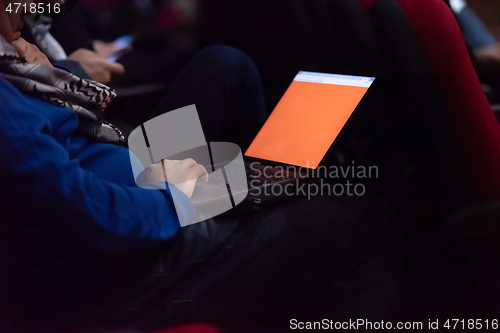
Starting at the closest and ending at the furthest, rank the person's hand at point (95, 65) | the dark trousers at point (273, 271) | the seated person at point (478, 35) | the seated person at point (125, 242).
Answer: the seated person at point (125, 242) < the dark trousers at point (273, 271) < the seated person at point (478, 35) < the person's hand at point (95, 65)

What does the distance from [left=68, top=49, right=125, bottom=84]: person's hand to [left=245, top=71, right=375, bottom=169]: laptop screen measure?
497 millimetres

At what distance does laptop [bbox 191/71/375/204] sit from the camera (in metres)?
0.70

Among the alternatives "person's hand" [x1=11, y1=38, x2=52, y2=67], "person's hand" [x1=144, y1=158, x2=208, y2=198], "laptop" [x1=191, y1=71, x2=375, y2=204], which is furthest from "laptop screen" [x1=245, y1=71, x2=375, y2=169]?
"person's hand" [x1=11, y1=38, x2=52, y2=67]

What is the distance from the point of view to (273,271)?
0.58 meters

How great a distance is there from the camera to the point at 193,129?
2.91ft

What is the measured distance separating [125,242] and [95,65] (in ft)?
2.29

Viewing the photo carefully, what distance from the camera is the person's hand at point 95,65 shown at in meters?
1.01

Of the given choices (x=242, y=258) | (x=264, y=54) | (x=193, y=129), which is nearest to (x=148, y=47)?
(x=264, y=54)

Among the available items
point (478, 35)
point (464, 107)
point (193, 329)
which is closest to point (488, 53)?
point (478, 35)

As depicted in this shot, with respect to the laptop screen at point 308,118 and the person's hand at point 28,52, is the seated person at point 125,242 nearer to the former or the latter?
the person's hand at point 28,52

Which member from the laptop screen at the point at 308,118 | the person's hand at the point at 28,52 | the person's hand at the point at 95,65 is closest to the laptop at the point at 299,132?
the laptop screen at the point at 308,118

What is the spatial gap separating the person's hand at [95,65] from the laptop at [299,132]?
0.48 meters

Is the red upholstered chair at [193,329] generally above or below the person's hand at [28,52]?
below

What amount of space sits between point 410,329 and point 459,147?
38 centimetres
